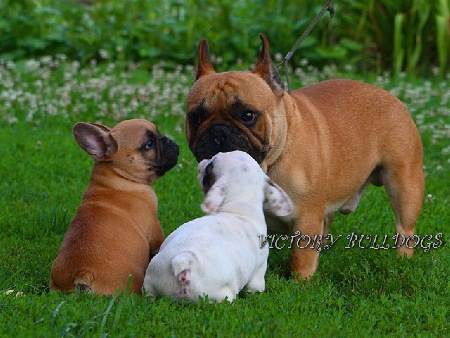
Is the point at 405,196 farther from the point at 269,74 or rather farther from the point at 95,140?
the point at 95,140

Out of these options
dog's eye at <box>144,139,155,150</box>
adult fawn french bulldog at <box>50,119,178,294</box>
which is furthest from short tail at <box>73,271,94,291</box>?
dog's eye at <box>144,139,155,150</box>

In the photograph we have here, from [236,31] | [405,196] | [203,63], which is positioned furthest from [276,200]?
[236,31]

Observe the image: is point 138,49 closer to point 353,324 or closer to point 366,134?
point 366,134

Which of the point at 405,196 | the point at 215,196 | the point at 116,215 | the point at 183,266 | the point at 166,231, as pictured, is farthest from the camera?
the point at 166,231

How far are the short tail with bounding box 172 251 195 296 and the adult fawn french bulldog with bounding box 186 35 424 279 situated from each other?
1.07 meters

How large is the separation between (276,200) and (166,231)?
5.49 feet

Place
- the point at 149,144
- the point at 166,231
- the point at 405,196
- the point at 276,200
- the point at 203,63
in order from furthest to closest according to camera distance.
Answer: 1. the point at 166,231
2. the point at 405,196
3. the point at 203,63
4. the point at 149,144
5. the point at 276,200

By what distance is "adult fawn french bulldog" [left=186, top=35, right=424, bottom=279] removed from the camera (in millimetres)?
5801

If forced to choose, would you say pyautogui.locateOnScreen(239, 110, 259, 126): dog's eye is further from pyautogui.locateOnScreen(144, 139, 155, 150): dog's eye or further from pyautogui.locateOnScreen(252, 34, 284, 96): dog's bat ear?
pyautogui.locateOnScreen(144, 139, 155, 150): dog's eye

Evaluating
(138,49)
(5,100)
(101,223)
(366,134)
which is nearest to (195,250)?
(101,223)

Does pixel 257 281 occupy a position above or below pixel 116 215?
below

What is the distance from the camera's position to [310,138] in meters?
6.16

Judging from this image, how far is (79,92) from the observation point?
1113 centimetres

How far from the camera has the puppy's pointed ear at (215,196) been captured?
535 cm
